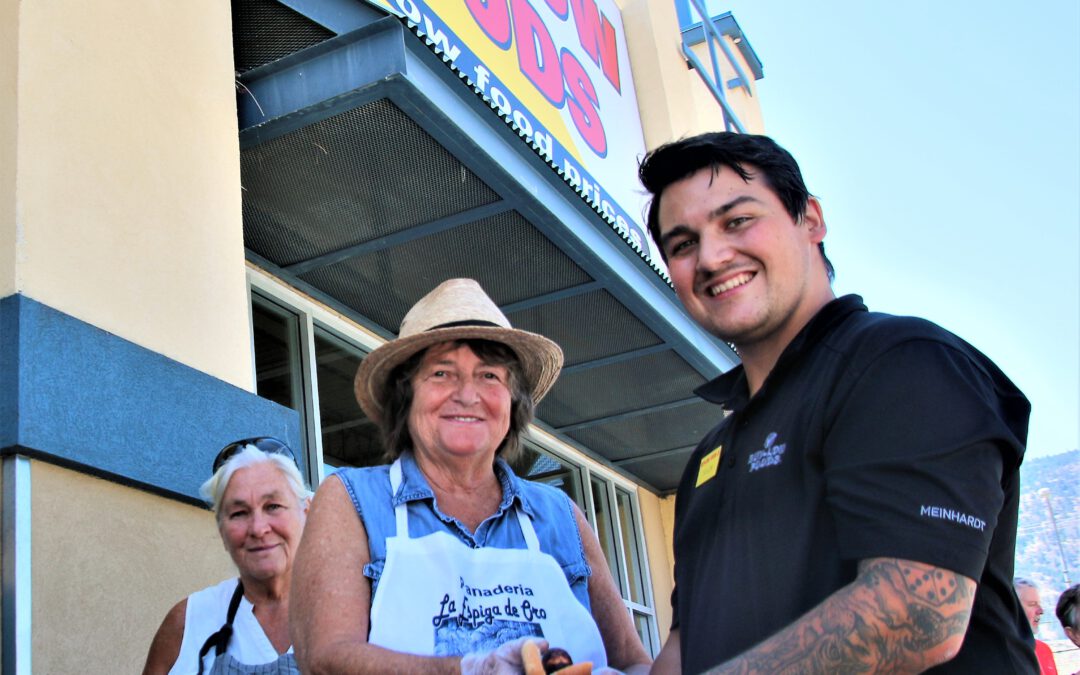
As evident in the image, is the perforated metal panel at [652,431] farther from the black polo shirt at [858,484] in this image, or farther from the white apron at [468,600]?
the black polo shirt at [858,484]

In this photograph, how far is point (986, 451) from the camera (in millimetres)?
1458

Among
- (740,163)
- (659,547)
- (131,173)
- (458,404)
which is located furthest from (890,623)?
(659,547)

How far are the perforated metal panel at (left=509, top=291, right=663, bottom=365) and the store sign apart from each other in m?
0.48

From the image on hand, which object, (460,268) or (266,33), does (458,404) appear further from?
(460,268)

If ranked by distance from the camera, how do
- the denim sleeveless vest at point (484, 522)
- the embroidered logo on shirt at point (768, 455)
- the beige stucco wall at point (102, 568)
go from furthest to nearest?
1. the beige stucco wall at point (102, 568)
2. the denim sleeveless vest at point (484, 522)
3. the embroidered logo on shirt at point (768, 455)

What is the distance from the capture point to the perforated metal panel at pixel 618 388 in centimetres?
734

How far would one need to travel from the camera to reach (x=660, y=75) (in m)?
9.90

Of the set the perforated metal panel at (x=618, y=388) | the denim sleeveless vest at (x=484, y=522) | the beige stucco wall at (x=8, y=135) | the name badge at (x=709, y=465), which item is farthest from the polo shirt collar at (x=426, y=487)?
the perforated metal panel at (x=618, y=388)

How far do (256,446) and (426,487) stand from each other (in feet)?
3.67

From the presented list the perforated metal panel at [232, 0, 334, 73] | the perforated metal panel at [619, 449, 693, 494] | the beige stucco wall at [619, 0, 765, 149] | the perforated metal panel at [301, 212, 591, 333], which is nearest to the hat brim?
the perforated metal panel at [232, 0, 334, 73]

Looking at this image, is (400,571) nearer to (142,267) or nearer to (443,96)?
(142,267)

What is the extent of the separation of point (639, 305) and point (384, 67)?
8.66 ft

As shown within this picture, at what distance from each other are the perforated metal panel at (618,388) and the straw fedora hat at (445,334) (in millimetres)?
4447

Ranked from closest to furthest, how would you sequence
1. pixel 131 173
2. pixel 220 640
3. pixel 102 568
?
pixel 220 640
pixel 102 568
pixel 131 173
